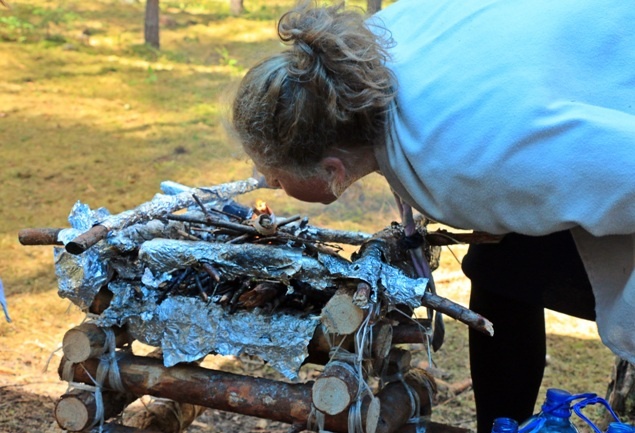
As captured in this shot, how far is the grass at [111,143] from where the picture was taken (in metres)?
3.40

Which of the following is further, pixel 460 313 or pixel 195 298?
pixel 195 298

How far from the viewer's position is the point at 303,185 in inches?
69.1

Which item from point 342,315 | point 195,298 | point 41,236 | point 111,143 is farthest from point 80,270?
point 111,143

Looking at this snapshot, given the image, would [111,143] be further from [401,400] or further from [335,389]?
[335,389]

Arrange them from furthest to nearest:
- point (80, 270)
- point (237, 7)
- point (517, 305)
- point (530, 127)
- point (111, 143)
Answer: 1. point (237, 7)
2. point (111, 143)
3. point (517, 305)
4. point (80, 270)
5. point (530, 127)

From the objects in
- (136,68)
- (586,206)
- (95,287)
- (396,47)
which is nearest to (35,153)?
(136,68)

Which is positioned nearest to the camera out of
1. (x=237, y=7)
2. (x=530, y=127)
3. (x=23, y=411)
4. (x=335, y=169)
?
(x=530, y=127)

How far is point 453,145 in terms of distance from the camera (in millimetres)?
1539

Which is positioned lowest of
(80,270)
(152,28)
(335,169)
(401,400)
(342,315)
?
(152,28)

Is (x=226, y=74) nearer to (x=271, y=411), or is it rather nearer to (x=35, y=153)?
(x=35, y=153)

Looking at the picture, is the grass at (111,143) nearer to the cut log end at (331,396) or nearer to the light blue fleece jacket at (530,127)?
the light blue fleece jacket at (530,127)

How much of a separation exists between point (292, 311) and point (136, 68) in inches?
251

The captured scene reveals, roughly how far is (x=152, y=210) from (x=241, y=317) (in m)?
0.46

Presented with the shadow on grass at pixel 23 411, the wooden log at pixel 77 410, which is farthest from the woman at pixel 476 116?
the shadow on grass at pixel 23 411
